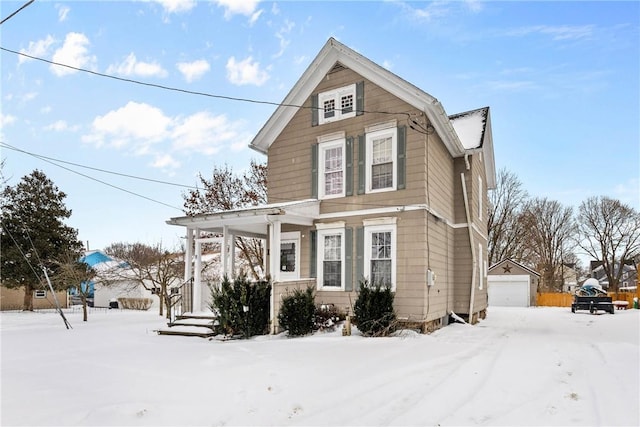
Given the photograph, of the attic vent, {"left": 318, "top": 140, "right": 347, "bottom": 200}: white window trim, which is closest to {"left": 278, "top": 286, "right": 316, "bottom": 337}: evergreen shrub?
{"left": 318, "top": 140, "right": 347, "bottom": 200}: white window trim

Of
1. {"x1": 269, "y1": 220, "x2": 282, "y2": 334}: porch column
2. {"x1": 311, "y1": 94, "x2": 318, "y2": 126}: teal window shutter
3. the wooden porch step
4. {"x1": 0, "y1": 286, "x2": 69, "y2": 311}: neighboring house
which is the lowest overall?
{"x1": 0, "y1": 286, "x2": 69, "y2": 311}: neighboring house

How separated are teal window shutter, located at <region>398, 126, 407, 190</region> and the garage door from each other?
68.1ft

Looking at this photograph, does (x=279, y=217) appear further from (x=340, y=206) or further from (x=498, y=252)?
(x=498, y=252)

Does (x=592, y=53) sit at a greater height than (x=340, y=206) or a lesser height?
greater

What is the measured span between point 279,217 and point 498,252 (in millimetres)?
28337

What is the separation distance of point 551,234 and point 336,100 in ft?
113

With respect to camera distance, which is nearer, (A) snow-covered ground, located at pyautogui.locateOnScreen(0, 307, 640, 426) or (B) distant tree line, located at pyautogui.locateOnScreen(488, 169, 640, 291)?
(A) snow-covered ground, located at pyautogui.locateOnScreen(0, 307, 640, 426)

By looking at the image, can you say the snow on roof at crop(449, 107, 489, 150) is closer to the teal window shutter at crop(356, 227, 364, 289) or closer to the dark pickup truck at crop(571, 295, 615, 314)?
the teal window shutter at crop(356, 227, 364, 289)

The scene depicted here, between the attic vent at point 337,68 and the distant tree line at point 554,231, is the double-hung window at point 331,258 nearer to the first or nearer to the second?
the attic vent at point 337,68

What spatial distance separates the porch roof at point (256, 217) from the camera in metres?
10.8

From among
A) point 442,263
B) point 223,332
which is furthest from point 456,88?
point 223,332

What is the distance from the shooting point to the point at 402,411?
→ 460cm

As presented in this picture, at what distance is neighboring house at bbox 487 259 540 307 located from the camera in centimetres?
2788

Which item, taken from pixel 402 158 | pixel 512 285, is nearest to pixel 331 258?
pixel 402 158
